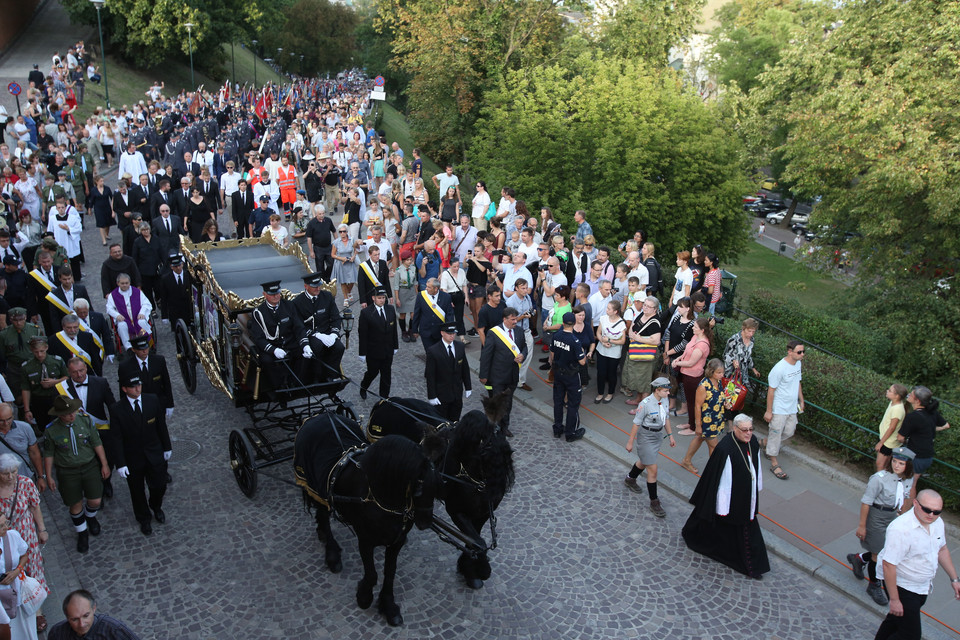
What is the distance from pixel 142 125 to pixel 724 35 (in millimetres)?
41437

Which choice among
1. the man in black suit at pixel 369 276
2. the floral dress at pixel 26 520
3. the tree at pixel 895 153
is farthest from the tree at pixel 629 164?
the floral dress at pixel 26 520

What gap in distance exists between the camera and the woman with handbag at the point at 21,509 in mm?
6172

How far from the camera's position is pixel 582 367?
1080 centimetres

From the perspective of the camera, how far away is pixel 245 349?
29.4 ft

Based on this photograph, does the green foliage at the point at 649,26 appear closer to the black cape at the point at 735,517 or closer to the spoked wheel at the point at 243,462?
the black cape at the point at 735,517

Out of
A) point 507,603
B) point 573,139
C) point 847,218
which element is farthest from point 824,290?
point 507,603

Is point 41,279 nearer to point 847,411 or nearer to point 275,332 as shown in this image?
point 275,332

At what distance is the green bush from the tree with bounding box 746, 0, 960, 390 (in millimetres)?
1250

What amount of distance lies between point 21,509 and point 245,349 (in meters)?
3.12

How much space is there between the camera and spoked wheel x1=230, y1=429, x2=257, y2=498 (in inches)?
325

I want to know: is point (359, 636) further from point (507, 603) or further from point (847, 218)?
point (847, 218)

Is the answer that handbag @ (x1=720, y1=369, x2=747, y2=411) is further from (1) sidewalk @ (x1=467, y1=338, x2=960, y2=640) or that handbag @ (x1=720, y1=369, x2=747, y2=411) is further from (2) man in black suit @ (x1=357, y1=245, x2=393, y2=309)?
(2) man in black suit @ (x1=357, y1=245, x2=393, y2=309)

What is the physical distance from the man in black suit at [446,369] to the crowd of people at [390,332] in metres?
0.02

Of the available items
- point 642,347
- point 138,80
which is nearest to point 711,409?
point 642,347
